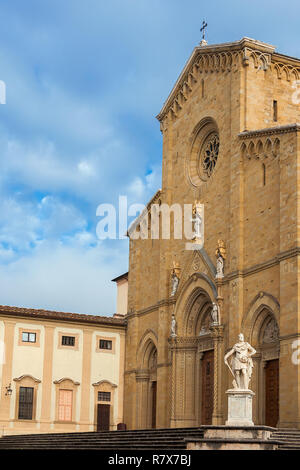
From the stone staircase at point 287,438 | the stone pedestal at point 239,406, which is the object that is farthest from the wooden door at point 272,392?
the stone pedestal at point 239,406

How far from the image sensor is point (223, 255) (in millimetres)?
35406

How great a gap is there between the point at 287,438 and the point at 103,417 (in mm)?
21152

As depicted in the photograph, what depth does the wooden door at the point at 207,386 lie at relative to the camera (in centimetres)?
3644

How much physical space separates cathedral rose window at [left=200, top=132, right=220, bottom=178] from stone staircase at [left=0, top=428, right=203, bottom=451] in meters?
14.3

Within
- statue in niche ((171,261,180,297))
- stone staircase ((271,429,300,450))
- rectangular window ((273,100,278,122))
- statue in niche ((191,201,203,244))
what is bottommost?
stone staircase ((271,429,300,450))

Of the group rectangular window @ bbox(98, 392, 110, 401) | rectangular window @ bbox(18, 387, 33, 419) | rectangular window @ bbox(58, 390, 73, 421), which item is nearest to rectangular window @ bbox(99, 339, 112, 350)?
rectangular window @ bbox(98, 392, 110, 401)

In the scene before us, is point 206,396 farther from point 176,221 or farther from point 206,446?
point 206,446

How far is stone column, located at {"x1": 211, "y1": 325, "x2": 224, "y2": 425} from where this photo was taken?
34.0m

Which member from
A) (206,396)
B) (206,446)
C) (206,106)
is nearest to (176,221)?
(206,106)

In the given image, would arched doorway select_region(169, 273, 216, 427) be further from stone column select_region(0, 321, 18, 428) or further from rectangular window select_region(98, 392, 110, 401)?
stone column select_region(0, 321, 18, 428)

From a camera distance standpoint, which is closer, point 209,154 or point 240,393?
point 240,393

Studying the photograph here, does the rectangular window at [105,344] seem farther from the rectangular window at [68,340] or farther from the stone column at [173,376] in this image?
the stone column at [173,376]

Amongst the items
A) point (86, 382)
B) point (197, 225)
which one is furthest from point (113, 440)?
point (86, 382)

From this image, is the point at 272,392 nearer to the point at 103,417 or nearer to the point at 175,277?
the point at 175,277
